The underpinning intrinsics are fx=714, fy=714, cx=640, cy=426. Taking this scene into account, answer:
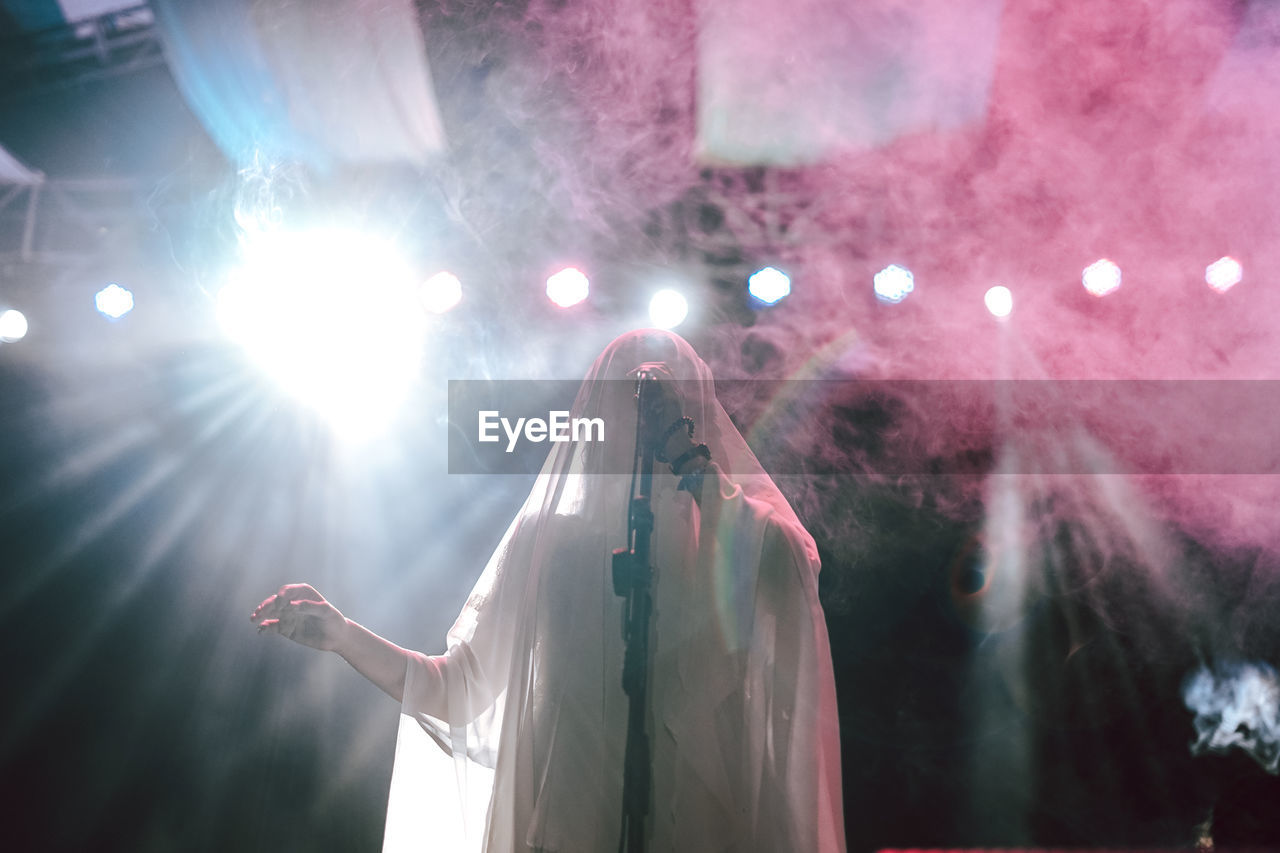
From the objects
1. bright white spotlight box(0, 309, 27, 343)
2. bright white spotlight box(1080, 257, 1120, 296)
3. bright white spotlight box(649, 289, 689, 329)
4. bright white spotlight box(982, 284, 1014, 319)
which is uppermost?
bright white spotlight box(1080, 257, 1120, 296)

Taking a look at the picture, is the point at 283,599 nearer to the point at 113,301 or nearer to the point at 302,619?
the point at 302,619

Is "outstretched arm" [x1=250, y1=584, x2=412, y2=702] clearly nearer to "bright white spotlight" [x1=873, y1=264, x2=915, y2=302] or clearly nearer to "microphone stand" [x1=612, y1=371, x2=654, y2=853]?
"microphone stand" [x1=612, y1=371, x2=654, y2=853]

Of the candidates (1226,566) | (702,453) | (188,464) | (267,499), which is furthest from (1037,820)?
(188,464)

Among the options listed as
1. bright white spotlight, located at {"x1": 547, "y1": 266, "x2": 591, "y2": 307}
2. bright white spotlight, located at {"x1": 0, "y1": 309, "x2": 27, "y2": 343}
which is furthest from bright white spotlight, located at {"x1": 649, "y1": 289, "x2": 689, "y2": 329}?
bright white spotlight, located at {"x1": 0, "y1": 309, "x2": 27, "y2": 343}

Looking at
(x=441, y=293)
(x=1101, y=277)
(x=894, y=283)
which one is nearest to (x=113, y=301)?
(x=441, y=293)

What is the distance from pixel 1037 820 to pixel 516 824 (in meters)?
3.16

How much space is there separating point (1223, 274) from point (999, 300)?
1010 millimetres

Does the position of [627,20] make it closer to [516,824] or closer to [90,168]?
[90,168]

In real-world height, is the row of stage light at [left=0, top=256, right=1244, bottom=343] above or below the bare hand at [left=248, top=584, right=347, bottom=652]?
above

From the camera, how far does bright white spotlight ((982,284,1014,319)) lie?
348 cm

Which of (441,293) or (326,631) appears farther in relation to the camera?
(441,293)

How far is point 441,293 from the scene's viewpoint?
358cm

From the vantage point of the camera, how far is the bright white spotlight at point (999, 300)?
11.4 ft

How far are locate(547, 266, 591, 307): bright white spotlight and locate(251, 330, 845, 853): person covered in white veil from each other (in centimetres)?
139
